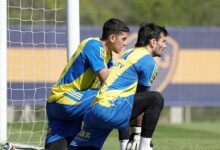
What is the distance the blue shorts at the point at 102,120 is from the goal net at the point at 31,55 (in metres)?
3.71

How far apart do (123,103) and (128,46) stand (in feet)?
42.9

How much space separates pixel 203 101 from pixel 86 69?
14.6 m

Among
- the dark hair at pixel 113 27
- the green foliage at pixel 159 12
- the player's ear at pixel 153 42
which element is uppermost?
the dark hair at pixel 113 27

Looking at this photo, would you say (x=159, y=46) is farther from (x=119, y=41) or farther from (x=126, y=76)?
(x=126, y=76)

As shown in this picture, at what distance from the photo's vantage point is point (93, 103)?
26.3 ft

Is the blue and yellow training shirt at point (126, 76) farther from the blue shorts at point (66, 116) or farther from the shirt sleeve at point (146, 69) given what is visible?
the blue shorts at point (66, 116)

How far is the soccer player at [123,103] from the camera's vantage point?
7.93 m

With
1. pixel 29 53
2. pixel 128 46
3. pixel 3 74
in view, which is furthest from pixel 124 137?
pixel 128 46

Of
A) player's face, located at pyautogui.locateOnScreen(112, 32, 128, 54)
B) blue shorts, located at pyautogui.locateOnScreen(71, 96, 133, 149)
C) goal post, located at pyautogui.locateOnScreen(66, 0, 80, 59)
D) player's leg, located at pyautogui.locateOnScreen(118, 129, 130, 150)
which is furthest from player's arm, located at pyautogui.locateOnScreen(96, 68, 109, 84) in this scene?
goal post, located at pyautogui.locateOnScreen(66, 0, 80, 59)

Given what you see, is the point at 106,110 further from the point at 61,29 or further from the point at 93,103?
the point at 61,29

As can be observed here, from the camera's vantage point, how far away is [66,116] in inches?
338

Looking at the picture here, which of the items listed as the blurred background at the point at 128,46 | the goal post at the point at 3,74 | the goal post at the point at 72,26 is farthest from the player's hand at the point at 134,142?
the blurred background at the point at 128,46

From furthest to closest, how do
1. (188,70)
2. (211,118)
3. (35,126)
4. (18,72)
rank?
(211,118)
(188,70)
(18,72)
(35,126)

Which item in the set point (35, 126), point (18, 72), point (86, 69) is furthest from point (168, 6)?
point (86, 69)
